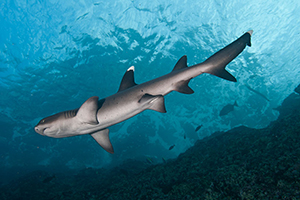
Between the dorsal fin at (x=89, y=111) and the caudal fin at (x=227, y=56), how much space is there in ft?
8.59

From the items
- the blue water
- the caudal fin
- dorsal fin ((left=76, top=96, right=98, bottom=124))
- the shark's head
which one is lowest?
the caudal fin

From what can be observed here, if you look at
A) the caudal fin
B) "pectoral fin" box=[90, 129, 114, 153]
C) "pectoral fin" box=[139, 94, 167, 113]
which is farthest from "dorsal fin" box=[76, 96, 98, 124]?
the caudal fin

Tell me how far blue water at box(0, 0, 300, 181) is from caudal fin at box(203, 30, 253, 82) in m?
15.9

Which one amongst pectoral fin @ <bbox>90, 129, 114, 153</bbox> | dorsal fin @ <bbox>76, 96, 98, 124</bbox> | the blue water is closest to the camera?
dorsal fin @ <bbox>76, 96, 98, 124</bbox>

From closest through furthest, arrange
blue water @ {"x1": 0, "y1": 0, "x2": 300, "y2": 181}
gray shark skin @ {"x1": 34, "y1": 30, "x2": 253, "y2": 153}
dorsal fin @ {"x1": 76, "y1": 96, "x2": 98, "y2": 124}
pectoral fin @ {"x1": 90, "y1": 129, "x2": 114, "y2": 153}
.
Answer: dorsal fin @ {"x1": 76, "y1": 96, "x2": 98, "y2": 124} → gray shark skin @ {"x1": 34, "y1": 30, "x2": 253, "y2": 153} → pectoral fin @ {"x1": 90, "y1": 129, "x2": 114, "y2": 153} → blue water @ {"x1": 0, "y1": 0, "x2": 300, "y2": 181}

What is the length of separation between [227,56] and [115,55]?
61.5 ft

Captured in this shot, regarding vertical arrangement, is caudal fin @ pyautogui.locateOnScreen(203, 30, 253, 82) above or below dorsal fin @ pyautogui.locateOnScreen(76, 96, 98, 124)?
below

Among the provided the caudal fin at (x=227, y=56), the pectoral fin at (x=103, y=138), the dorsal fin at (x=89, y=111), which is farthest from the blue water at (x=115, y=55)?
the dorsal fin at (x=89, y=111)

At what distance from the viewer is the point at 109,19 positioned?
52.4 ft

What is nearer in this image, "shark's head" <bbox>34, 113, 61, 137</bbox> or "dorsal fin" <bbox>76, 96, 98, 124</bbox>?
"dorsal fin" <bbox>76, 96, 98, 124</bbox>

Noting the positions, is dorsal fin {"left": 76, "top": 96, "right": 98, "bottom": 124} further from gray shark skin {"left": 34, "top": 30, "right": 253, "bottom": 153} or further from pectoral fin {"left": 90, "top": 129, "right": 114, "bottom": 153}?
pectoral fin {"left": 90, "top": 129, "right": 114, "bottom": 153}

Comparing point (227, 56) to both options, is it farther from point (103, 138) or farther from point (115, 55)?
point (115, 55)

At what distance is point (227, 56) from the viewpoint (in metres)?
2.96

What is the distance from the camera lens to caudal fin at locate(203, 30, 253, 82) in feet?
9.32
